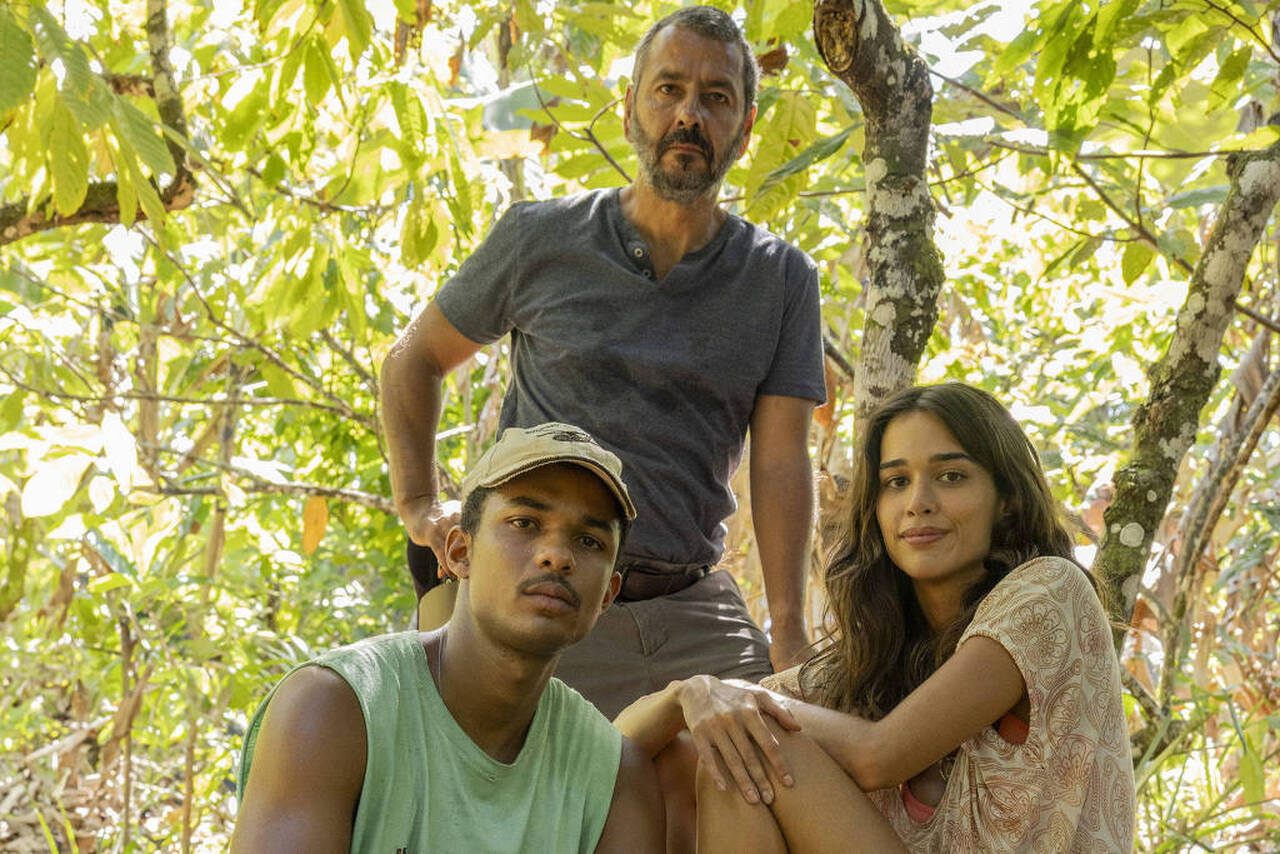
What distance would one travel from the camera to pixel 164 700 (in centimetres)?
460

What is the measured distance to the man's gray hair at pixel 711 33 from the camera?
8.36ft

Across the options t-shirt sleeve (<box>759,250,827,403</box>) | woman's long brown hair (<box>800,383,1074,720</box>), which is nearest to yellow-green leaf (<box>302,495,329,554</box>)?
t-shirt sleeve (<box>759,250,827,403</box>)

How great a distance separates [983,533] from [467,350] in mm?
1062

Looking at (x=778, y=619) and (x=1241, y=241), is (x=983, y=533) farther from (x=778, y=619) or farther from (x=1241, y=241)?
(x=1241, y=241)

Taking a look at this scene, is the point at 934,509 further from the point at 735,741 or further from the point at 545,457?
the point at 545,457

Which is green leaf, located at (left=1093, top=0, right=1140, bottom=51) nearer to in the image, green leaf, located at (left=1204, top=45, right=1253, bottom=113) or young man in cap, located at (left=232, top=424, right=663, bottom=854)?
green leaf, located at (left=1204, top=45, right=1253, bottom=113)

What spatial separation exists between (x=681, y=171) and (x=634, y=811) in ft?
3.76

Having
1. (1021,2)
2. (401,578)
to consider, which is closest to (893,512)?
(1021,2)

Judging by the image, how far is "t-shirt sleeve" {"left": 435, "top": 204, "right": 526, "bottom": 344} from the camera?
Result: 265 cm

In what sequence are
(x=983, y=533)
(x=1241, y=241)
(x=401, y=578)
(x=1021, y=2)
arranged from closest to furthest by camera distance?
(x=983, y=533) < (x=1241, y=241) < (x=1021, y=2) < (x=401, y=578)

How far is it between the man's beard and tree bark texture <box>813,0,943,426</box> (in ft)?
1.08

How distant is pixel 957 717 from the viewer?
2102mm

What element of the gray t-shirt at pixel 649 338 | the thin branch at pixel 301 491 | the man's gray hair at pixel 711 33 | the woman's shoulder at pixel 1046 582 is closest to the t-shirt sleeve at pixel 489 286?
the gray t-shirt at pixel 649 338

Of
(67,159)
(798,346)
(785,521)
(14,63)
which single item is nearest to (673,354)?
(798,346)
